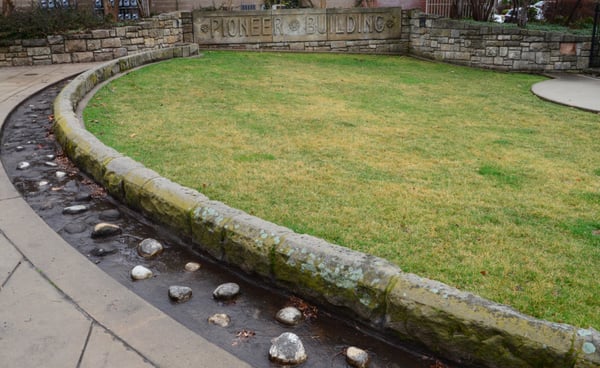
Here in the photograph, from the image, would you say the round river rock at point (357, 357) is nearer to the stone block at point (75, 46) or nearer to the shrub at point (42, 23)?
the stone block at point (75, 46)

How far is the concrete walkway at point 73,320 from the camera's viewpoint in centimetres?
223

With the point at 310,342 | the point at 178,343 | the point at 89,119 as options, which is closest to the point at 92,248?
the point at 178,343

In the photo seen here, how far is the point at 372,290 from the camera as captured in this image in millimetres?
2436

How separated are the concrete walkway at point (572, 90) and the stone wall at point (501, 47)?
2.02ft

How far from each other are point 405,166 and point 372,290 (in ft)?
8.95

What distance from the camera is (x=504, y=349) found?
2104 millimetres

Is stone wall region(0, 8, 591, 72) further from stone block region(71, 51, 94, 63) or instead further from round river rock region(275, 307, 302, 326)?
round river rock region(275, 307, 302, 326)

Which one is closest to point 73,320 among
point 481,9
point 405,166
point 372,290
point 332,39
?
point 372,290

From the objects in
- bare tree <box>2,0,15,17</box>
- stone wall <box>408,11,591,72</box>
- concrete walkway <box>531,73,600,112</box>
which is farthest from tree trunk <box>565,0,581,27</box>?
bare tree <box>2,0,15,17</box>

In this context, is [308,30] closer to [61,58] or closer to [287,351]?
[61,58]

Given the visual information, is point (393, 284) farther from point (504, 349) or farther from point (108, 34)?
point (108, 34)

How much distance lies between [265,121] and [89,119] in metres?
2.18

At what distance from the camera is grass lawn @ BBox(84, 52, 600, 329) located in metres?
3.10

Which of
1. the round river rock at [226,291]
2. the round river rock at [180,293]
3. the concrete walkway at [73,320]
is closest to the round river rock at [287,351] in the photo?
the concrete walkway at [73,320]
